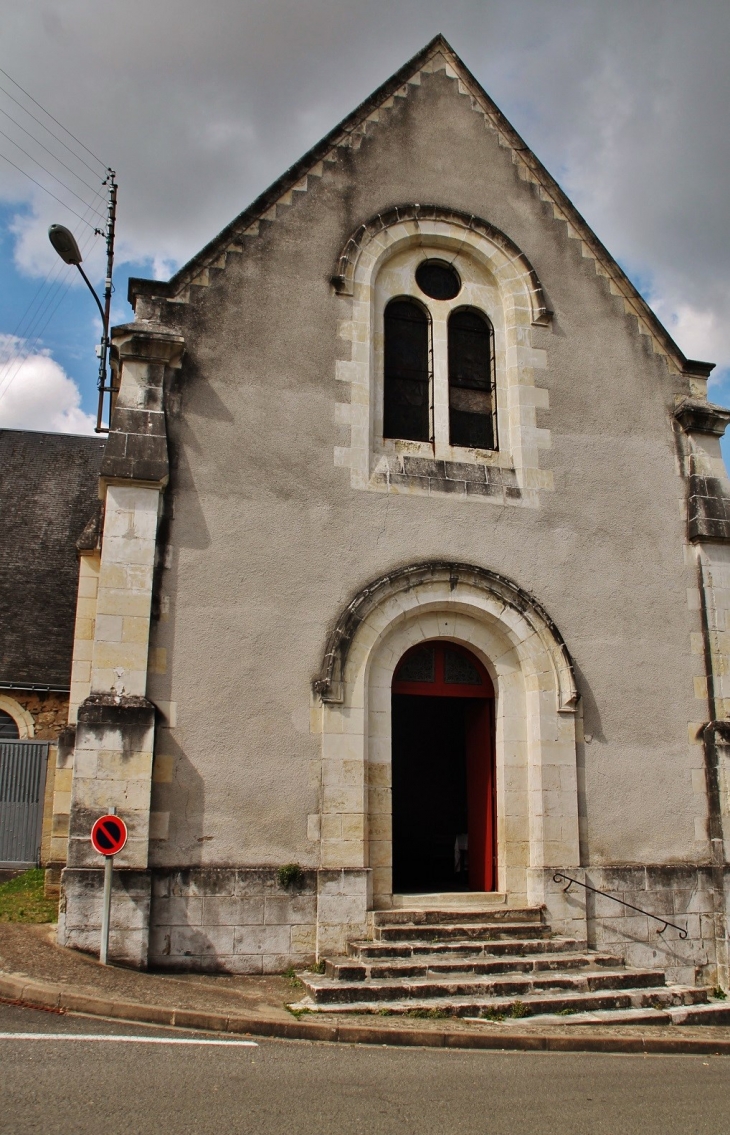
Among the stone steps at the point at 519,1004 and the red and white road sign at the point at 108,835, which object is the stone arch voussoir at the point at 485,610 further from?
the stone steps at the point at 519,1004

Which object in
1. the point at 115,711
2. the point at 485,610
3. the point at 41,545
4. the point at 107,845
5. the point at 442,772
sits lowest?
the point at 107,845

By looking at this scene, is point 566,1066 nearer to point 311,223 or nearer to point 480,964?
point 480,964

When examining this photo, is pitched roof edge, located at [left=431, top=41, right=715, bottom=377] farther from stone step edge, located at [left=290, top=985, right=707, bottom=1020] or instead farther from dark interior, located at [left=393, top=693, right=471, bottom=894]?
stone step edge, located at [left=290, top=985, right=707, bottom=1020]

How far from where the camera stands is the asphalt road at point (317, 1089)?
195 inches

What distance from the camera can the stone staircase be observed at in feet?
26.1

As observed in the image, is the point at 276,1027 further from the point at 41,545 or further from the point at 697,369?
the point at 41,545

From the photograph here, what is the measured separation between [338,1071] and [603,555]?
686 centimetres

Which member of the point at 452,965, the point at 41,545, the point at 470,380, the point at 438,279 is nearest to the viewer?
the point at 452,965

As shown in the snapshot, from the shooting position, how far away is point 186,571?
9664 millimetres

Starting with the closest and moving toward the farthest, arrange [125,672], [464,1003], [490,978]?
[464,1003] < [490,978] < [125,672]

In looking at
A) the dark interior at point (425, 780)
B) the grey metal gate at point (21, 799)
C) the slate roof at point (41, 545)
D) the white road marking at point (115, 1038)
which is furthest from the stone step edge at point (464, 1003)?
the slate roof at point (41, 545)

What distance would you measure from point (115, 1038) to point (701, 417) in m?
9.65

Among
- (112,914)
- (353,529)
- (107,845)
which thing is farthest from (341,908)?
(353,529)

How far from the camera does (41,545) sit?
65.8ft
